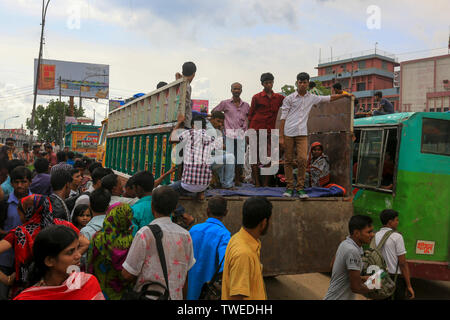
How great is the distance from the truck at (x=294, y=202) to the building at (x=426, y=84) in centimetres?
→ 3071

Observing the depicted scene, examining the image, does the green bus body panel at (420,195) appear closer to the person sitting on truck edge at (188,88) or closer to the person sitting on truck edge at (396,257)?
the person sitting on truck edge at (396,257)

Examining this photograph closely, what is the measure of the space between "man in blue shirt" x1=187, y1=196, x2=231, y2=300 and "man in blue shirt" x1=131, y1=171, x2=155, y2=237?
42cm

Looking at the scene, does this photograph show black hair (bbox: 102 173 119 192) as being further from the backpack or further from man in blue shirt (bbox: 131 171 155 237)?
the backpack

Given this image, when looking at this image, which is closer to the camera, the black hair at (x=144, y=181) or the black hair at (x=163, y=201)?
the black hair at (x=163, y=201)

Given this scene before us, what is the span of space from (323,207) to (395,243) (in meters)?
0.99

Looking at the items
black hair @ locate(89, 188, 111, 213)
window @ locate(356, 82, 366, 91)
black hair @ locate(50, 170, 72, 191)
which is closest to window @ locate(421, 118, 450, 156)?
black hair @ locate(89, 188, 111, 213)

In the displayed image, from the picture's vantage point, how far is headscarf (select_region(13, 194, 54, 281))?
8.57ft

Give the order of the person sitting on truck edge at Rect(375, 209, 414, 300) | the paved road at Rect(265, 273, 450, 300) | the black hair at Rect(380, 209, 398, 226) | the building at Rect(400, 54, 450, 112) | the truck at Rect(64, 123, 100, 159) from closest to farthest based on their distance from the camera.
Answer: the person sitting on truck edge at Rect(375, 209, 414, 300)
the black hair at Rect(380, 209, 398, 226)
the paved road at Rect(265, 273, 450, 300)
the truck at Rect(64, 123, 100, 159)
the building at Rect(400, 54, 450, 112)

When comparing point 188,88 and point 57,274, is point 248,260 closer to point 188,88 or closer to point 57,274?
point 57,274

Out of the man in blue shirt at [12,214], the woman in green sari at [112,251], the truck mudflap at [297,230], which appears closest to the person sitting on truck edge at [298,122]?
the truck mudflap at [297,230]

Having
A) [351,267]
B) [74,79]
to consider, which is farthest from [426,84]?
[74,79]

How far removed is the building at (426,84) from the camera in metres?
32.6

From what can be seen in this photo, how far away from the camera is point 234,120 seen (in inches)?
249
